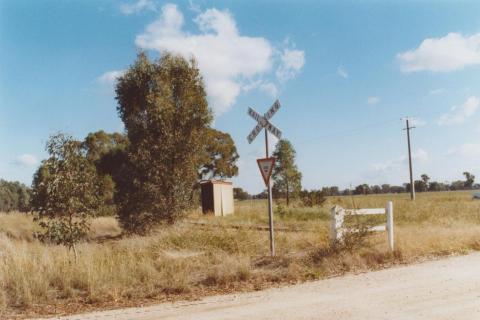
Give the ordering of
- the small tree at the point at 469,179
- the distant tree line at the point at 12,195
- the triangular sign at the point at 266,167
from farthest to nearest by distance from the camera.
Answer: the small tree at the point at 469,179 → the distant tree line at the point at 12,195 → the triangular sign at the point at 266,167

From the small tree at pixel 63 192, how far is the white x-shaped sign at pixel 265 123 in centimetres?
452

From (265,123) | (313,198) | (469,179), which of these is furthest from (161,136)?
(469,179)

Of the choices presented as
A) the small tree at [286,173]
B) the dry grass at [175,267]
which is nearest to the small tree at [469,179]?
the small tree at [286,173]

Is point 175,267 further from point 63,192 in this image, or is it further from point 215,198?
point 215,198

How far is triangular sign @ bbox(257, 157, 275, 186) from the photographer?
10586 mm

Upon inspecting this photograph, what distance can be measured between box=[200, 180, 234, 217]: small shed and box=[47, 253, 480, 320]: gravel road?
2482cm

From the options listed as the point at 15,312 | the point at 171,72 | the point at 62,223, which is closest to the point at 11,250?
the point at 62,223

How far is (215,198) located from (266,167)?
22747 mm

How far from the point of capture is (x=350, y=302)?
654cm

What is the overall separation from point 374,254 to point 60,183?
7.97m

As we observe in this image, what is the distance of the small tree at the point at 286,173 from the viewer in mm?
49031

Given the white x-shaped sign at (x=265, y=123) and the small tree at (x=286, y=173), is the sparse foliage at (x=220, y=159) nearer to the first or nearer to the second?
the small tree at (x=286, y=173)

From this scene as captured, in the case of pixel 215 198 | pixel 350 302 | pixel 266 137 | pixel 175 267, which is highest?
pixel 266 137

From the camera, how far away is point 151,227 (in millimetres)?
19469
